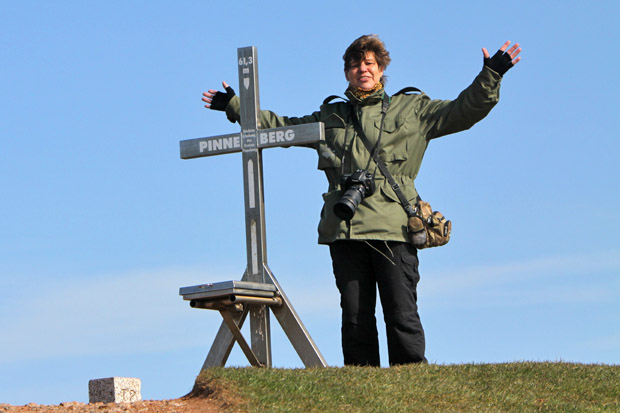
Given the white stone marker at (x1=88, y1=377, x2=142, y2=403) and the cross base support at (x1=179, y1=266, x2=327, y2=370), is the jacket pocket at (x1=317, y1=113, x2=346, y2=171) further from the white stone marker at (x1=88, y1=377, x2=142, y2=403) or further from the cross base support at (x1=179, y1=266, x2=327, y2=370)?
the white stone marker at (x1=88, y1=377, x2=142, y2=403)

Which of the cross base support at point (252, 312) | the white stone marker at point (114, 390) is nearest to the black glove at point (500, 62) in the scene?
the cross base support at point (252, 312)

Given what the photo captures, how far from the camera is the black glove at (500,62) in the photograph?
7.75 meters

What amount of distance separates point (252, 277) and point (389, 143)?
166cm

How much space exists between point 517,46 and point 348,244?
213cm

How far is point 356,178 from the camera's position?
7816 millimetres

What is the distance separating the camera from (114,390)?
8156mm

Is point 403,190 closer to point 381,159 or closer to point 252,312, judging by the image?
point 381,159

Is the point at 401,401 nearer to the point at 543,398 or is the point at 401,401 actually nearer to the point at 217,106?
the point at 543,398

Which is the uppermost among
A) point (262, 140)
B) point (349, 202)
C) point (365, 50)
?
point (365, 50)

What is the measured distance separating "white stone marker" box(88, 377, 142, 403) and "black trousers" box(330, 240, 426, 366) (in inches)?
73.4

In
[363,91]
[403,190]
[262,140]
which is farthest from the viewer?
[262,140]

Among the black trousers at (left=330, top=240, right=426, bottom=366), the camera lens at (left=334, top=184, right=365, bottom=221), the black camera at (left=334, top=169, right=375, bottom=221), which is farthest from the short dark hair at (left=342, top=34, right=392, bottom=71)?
the black trousers at (left=330, top=240, right=426, bottom=366)

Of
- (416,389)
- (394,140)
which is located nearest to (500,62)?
(394,140)

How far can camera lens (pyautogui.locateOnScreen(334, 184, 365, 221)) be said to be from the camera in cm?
766
